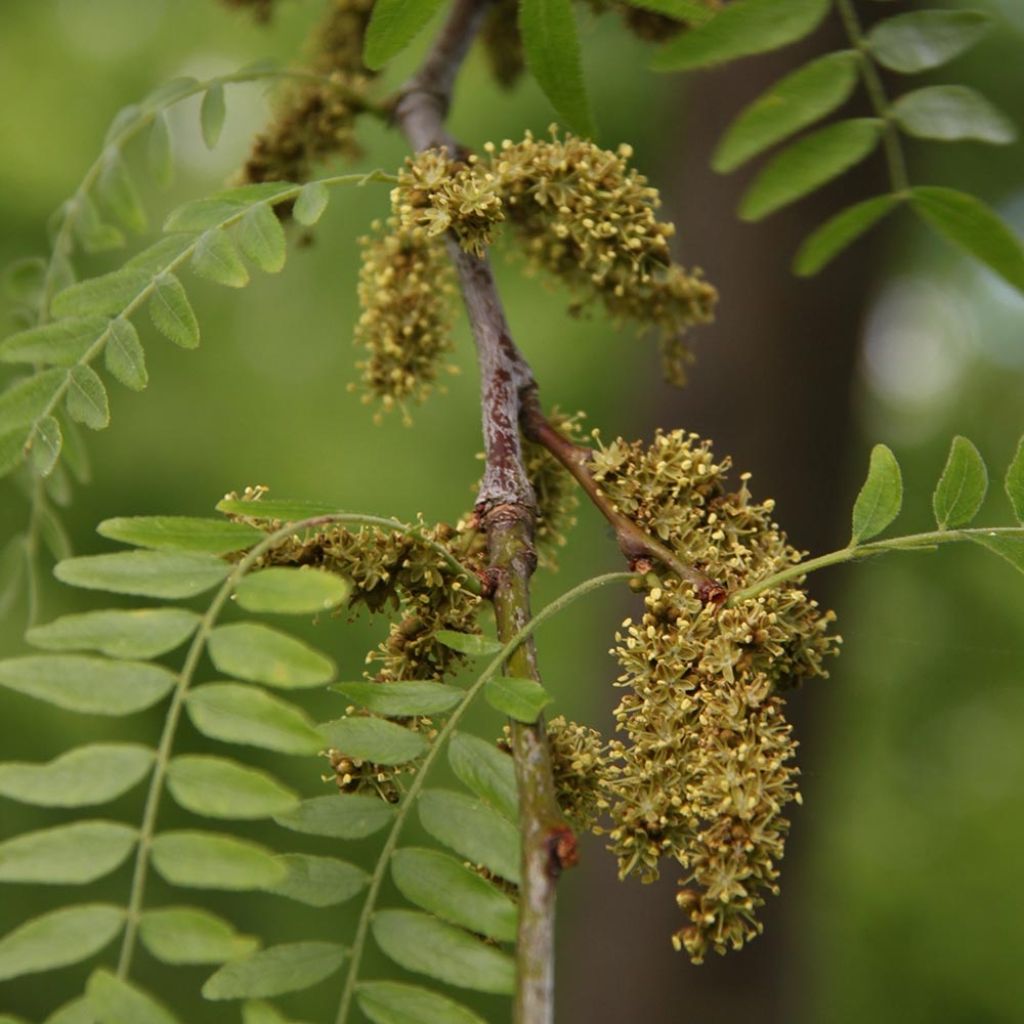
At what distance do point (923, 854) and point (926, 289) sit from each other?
3.58 meters

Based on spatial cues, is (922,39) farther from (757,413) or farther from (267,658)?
(757,413)

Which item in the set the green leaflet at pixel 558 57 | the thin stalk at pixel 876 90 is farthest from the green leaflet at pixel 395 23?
the thin stalk at pixel 876 90

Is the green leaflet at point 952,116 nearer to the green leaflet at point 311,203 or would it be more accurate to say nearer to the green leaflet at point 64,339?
the green leaflet at point 311,203

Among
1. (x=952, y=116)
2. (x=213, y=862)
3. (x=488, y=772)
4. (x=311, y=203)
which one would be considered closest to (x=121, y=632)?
(x=213, y=862)

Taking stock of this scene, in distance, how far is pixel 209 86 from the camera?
209cm

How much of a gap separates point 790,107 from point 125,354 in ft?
3.42

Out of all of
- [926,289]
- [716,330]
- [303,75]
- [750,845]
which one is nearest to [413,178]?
[303,75]

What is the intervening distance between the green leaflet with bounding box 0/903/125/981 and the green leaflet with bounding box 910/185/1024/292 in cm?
145

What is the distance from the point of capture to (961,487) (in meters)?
1.57

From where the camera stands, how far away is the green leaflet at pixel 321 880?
4.35 ft

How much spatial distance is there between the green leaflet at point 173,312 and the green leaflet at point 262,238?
0.10 meters

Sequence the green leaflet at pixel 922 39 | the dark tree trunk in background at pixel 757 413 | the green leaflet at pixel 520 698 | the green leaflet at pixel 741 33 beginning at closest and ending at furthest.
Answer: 1. the green leaflet at pixel 520 698
2. the green leaflet at pixel 741 33
3. the green leaflet at pixel 922 39
4. the dark tree trunk in background at pixel 757 413

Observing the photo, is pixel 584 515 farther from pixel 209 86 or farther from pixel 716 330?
pixel 209 86

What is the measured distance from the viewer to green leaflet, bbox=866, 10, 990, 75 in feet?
6.16
